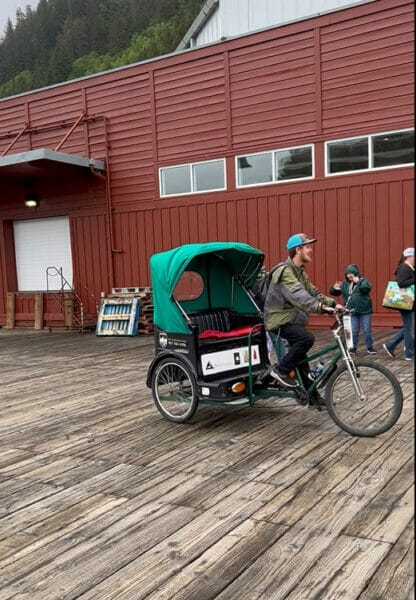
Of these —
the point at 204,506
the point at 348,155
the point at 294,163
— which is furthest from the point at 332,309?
the point at 294,163

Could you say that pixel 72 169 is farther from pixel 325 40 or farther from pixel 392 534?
pixel 392 534

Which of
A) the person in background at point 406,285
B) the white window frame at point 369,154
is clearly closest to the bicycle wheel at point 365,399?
the person in background at point 406,285

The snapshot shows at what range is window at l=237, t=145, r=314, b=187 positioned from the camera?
39.5 feet

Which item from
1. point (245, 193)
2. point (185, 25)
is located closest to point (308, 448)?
point (245, 193)

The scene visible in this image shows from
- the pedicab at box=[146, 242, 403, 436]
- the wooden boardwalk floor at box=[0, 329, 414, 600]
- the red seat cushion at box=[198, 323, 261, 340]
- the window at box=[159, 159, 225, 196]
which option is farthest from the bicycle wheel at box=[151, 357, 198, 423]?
the window at box=[159, 159, 225, 196]

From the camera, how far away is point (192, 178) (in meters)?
13.5

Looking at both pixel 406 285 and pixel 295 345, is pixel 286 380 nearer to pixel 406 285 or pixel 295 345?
pixel 295 345

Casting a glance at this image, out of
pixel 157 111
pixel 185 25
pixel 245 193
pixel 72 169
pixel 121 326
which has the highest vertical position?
pixel 185 25

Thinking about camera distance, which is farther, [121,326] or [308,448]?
[121,326]

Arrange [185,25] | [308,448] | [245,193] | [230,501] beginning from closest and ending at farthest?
[230,501] < [308,448] < [245,193] < [185,25]

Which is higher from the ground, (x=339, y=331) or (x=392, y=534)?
(x=339, y=331)

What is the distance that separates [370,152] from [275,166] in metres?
2.11

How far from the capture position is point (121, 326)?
13203mm

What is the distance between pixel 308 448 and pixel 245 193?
9.01 m
